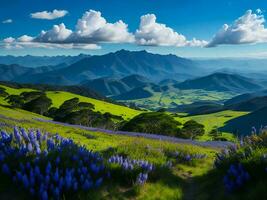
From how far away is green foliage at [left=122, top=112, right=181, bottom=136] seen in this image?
89.9 metres

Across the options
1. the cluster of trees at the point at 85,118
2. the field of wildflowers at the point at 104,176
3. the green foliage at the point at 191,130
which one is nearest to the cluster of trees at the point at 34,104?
the cluster of trees at the point at 85,118

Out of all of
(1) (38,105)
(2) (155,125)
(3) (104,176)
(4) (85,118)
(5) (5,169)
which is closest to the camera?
(5) (5,169)

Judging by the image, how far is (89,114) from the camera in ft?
361

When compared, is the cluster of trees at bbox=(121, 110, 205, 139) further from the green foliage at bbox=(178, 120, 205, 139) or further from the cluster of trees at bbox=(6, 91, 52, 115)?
the cluster of trees at bbox=(6, 91, 52, 115)

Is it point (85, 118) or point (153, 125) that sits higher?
point (153, 125)

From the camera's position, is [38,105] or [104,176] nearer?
[104,176]

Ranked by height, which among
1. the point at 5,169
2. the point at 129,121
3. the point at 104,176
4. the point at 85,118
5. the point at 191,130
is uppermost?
the point at 5,169

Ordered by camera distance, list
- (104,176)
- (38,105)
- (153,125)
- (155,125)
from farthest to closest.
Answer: (38,105) < (153,125) < (155,125) < (104,176)

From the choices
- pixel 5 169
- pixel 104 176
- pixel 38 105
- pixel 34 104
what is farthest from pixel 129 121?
pixel 5 169

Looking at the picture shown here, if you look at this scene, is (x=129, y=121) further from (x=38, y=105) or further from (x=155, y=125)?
(x=38, y=105)

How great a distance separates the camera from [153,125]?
94562 mm

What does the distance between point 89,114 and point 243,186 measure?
103146 millimetres

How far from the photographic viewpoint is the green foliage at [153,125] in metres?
89.9

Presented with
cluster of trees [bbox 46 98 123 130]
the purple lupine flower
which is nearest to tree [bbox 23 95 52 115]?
cluster of trees [bbox 46 98 123 130]
